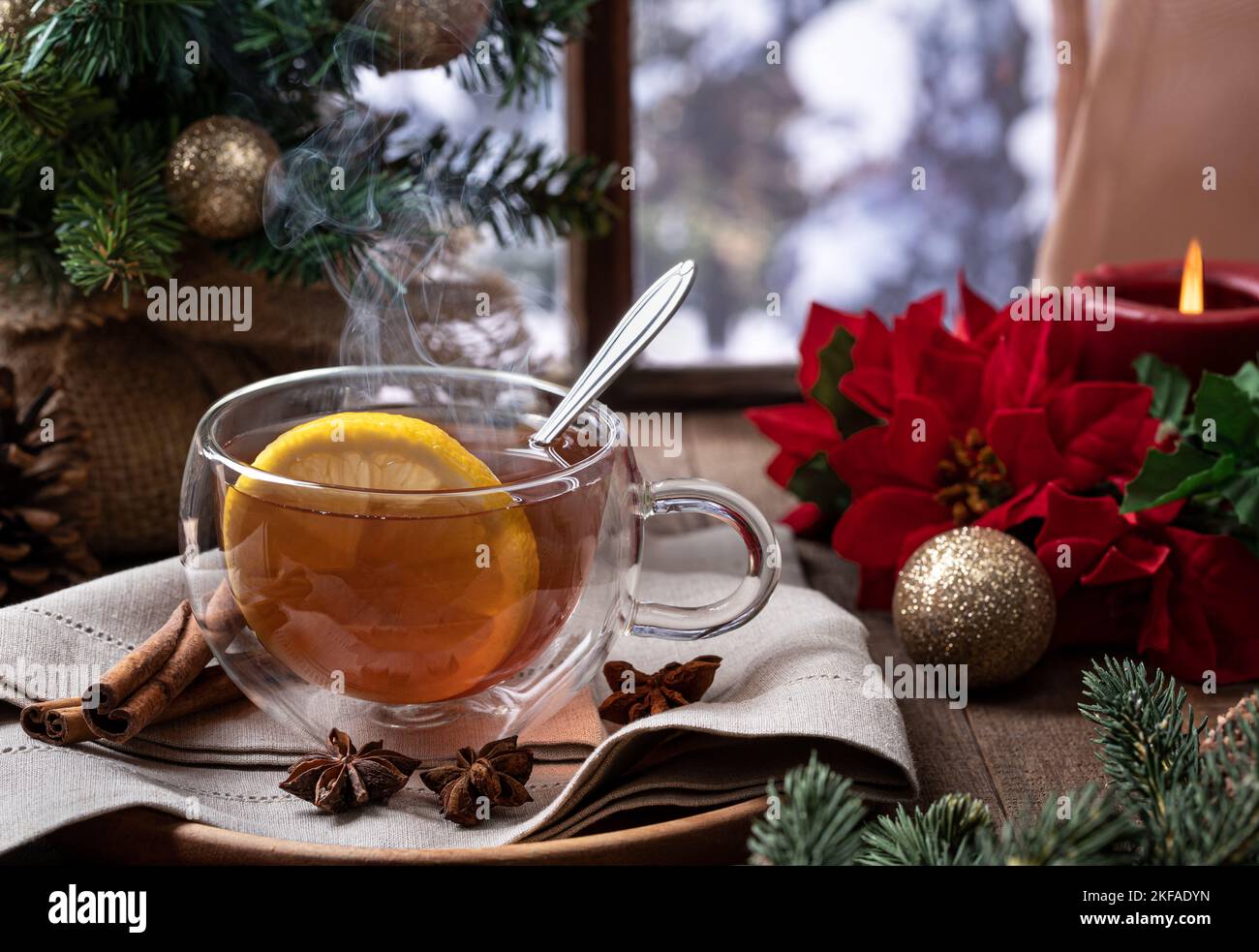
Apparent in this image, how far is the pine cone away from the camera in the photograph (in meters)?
0.81

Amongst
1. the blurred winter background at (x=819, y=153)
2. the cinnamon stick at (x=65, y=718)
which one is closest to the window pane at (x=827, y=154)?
the blurred winter background at (x=819, y=153)

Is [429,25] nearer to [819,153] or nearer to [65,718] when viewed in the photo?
[65,718]

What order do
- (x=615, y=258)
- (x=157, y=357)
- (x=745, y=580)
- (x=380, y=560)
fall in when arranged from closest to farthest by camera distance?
(x=380, y=560) → (x=745, y=580) → (x=157, y=357) → (x=615, y=258)

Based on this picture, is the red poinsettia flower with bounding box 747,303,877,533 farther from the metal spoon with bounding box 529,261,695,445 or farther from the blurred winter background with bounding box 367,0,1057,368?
the blurred winter background with bounding box 367,0,1057,368

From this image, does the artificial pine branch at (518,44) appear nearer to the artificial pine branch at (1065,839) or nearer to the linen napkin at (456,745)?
the linen napkin at (456,745)

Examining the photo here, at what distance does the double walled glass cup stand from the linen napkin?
3cm

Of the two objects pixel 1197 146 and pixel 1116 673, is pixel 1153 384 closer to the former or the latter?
pixel 1116 673

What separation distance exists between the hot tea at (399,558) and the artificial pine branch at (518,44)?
1.19 ft

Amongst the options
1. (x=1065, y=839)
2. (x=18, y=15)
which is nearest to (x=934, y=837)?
(x=1065, y=839)

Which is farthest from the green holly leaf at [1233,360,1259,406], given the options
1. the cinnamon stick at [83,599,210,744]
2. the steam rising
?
the cinnamon stick at [83,599,210,744]

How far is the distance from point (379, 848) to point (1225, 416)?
502 mm

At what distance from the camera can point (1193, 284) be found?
850 mm

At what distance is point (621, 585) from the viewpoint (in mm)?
647
